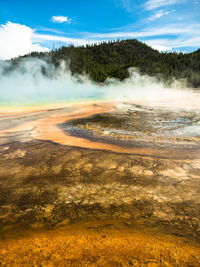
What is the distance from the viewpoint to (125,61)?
3083 inches

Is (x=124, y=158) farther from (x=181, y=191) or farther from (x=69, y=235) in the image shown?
(x=69, y=235)

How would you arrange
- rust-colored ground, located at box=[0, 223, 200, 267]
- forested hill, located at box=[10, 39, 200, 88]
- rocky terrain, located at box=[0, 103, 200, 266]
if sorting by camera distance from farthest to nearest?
forested hill, located at box=[10, 39, 200, 88], rocky terrain, located at box=[0, 103, 200, 266], rust-colored ground, located at box=[0, 223, 200, 267]

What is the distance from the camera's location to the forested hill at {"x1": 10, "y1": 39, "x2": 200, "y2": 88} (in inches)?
1711

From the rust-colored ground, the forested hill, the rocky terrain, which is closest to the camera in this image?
the rust-colored ground

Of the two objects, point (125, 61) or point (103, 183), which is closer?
point (103, 183)

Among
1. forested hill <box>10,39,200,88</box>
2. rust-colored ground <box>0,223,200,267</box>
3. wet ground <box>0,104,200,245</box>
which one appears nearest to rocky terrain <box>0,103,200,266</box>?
wet ground <box>0,104,200,245</box>

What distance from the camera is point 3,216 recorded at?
2.40 metres

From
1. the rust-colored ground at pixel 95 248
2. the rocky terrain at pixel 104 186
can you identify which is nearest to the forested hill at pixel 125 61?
the rocky terrain at pixel 104 186

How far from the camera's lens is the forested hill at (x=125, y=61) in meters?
43.5

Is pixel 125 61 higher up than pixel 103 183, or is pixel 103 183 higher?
pixel 125 61

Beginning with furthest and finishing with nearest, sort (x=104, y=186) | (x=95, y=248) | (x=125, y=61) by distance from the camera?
(x=125, y=61)
(x=104, y=186)
(x=95, y=248)

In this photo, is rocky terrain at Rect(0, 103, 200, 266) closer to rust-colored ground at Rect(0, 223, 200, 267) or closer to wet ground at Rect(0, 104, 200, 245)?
wet ground at Rect(0, 104, 200, 245)

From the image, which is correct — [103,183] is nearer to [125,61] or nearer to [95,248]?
[95,248]

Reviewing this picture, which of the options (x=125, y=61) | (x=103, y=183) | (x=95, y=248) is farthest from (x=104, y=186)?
(x=125, y=61)
